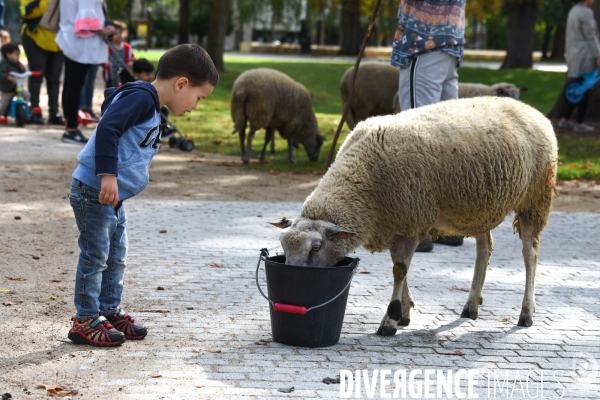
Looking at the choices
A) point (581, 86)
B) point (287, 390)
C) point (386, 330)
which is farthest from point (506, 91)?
point (287, 390)

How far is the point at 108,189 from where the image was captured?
4422mm

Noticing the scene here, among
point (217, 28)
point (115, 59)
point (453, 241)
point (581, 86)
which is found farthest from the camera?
point (217, 28)

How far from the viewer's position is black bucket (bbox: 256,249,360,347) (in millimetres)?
4754

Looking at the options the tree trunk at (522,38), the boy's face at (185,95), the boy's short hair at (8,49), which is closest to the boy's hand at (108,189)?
the boy's face at (185,95)

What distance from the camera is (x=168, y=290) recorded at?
19.9ft

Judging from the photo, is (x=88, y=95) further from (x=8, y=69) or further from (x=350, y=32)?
(x=350, y=32)

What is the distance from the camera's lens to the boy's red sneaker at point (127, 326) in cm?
491

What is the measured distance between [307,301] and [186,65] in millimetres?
1576

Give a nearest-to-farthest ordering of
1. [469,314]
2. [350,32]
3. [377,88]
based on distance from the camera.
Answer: [469,314], [377,88], [350,32]

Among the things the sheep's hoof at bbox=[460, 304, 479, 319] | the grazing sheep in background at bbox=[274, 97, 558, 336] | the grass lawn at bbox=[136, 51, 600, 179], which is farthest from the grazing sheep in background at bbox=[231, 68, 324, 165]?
the sheep's hoof at bbox=[460, 304, 479, 319]

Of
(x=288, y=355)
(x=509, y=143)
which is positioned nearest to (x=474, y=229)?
(x=509, y=143)

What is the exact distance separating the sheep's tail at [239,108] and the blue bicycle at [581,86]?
292 inches

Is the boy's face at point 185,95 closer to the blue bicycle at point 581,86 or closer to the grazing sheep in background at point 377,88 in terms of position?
the grazing sheep in background at point 377,88

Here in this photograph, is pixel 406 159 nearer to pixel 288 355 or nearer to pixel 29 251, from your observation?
pixel 288 355
